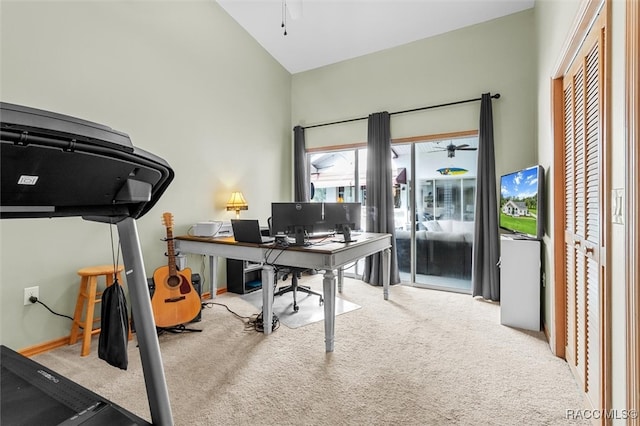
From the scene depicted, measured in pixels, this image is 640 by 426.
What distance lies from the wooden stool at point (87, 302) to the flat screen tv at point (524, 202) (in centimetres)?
338

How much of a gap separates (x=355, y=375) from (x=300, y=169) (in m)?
3.43

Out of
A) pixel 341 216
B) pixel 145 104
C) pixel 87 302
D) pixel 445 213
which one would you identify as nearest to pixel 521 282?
pixel 445 213

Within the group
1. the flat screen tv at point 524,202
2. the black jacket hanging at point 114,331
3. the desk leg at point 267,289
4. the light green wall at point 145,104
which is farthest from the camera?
the desk leg at point 267,289

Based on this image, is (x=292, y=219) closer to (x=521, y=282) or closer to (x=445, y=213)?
(x=521, y=282)

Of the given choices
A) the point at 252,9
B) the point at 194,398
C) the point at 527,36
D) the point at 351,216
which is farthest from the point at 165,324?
the point at 527,36

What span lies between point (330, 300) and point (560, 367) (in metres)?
1.64

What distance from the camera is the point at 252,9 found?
3.73 m

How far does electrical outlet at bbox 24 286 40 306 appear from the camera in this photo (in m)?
2.23

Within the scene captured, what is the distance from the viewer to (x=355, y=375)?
77.3 inches

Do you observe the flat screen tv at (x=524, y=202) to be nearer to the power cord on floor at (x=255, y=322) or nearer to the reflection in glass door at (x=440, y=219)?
the reflection in glass door at (x=440, y=219)

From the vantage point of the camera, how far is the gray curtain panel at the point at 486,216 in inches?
134

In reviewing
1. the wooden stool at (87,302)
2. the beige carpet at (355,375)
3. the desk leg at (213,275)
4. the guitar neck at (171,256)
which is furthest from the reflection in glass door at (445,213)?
the wooden stool at (87,302)

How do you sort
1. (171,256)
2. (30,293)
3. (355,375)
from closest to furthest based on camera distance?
(355,375) → (30,293) → (171,256)

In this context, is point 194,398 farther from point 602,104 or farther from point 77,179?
point 602,104
